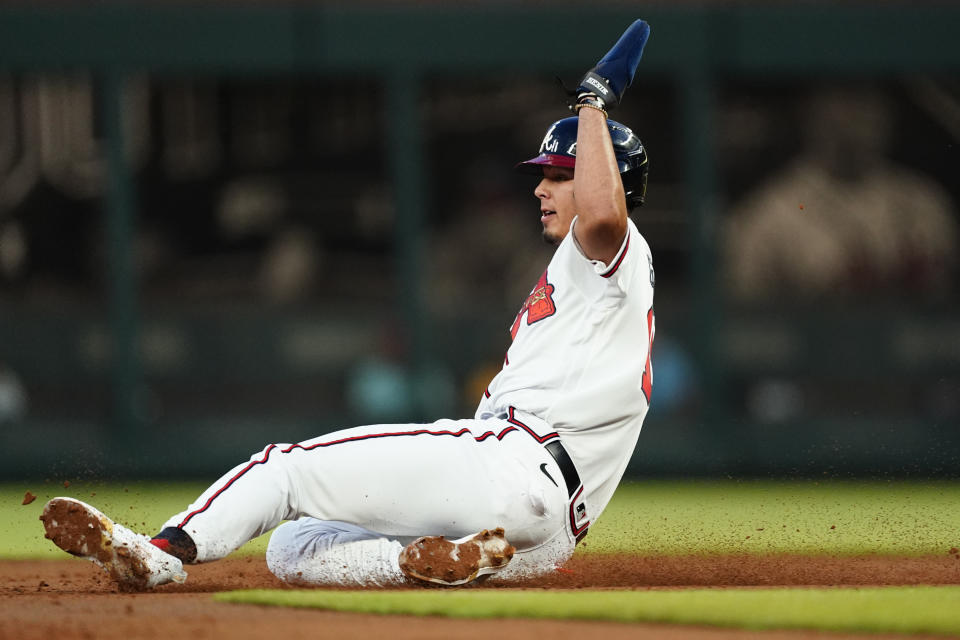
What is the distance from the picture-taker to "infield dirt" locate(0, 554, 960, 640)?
11.1 feet

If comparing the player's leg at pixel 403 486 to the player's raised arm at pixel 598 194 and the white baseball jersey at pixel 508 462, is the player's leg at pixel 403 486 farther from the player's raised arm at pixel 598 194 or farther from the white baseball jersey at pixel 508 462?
the player's raised arm at pixel 598 194

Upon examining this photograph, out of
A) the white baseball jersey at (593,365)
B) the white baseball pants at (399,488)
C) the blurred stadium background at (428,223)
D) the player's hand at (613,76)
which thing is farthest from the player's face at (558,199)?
the blurred stadium background at (428,223)

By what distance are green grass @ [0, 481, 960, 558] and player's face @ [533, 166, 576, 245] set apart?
203 centimetres

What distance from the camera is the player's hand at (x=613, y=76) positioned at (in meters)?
4.11

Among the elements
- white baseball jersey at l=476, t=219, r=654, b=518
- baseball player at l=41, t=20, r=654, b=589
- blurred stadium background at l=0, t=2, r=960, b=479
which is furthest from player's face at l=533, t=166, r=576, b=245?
blurred stadium background at l=0, t=2, r=960, b=479

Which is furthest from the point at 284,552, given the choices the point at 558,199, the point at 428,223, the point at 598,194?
the point at 428,223

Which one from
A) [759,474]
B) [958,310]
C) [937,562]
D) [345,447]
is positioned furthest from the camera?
[958,310]

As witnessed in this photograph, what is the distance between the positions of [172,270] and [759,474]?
468cm

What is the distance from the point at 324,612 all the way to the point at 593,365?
1067 mm

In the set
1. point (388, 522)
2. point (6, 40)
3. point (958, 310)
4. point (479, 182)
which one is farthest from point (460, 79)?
point (388, 522)

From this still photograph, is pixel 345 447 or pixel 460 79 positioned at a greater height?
pixel 460 79

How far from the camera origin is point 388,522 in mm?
4074

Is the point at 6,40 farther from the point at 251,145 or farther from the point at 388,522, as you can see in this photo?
the point at 388,522

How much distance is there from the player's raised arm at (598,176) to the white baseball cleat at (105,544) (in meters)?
1.50
